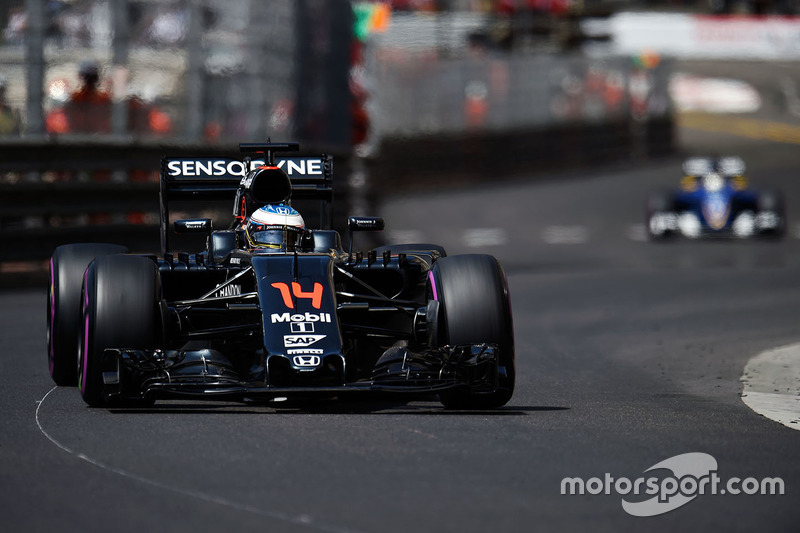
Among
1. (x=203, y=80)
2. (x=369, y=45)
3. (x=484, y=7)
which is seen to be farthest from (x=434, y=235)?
(x=484, y=7)

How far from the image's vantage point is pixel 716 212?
2356 centimetres

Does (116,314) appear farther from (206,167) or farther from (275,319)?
(206,167)

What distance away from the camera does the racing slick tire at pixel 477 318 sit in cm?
819

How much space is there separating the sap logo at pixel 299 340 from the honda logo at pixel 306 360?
9cm

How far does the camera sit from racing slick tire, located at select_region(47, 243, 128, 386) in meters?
9.01

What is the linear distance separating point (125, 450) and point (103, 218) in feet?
32.6

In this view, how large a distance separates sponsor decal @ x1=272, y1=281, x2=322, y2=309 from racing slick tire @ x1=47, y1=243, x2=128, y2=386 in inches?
51.9

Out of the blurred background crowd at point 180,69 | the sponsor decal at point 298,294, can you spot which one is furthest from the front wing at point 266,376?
the blurred background crowd at point 180,69

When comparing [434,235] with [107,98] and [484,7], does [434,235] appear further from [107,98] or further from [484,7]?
[484,7]
